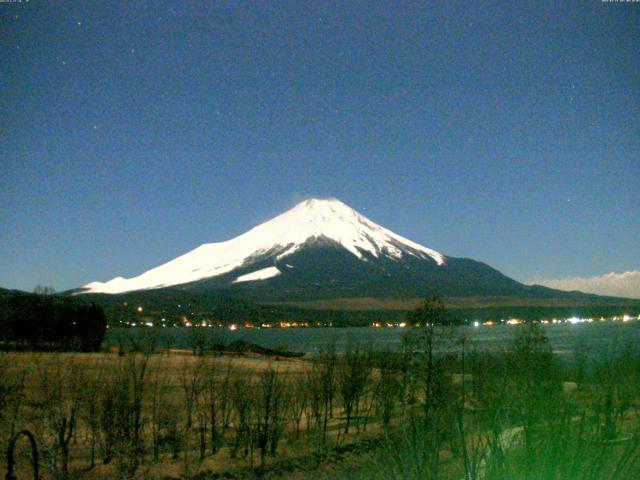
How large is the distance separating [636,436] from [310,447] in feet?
44.7

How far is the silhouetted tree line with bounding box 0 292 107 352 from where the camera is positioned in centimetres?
4459

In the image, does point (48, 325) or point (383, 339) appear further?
point (383, 339)

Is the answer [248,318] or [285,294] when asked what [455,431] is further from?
[285,294]

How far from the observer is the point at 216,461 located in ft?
47.7

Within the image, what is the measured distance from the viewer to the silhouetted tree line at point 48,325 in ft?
146

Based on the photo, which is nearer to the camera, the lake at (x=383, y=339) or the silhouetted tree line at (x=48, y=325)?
the lake at (x=383, y=339)

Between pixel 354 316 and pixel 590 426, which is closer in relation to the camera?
pixel 590 426

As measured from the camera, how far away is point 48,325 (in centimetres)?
4597

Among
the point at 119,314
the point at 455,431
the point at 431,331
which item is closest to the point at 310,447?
the point at 431,331

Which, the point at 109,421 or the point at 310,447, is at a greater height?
the point at 109,421

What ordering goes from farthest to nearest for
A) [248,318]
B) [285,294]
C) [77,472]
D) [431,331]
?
[285,294] < [248,318] < [431,331] < [77,472]

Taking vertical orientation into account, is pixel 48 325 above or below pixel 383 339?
above

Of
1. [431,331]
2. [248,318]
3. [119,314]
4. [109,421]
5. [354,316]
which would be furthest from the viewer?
[354,316]

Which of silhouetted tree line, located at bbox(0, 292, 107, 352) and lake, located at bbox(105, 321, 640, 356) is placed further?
silhouetted tree line, located at bbox(0, 292, 107, 352)
